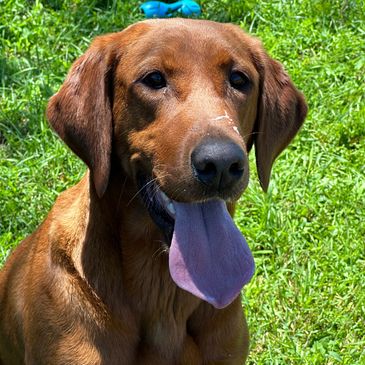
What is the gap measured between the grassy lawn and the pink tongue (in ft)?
4.49

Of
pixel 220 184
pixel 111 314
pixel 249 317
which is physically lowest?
pixel 249 317

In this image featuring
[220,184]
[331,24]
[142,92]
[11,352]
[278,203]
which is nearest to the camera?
[220,184]

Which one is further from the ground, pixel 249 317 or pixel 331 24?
pixel 331 24

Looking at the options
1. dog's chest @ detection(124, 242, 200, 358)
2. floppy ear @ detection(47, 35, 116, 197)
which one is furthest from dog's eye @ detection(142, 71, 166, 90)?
dog's chest @ detection(124, 242, 200, 358)

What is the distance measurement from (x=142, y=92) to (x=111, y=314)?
0.93m

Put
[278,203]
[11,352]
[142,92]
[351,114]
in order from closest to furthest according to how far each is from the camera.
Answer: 1. [142,92]
2. [11,352]
3. [278,203]
4. [351,114]

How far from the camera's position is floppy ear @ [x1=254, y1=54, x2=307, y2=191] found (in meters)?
4.11

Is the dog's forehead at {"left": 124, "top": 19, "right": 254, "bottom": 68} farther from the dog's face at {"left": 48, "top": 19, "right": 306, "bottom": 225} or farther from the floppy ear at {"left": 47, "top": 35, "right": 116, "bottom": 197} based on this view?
the floppy ear at {"left": 47, "top": 35, "right": 116, "bottom": 197}

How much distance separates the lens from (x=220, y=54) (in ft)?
12.6

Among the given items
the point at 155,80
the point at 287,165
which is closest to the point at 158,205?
the point at 155,80

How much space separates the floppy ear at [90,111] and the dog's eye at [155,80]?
20 cm

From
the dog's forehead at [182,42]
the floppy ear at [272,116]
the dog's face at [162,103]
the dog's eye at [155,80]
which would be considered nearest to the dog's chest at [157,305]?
the dog's face at [162,103]

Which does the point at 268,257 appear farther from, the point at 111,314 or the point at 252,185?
the point at 111,314

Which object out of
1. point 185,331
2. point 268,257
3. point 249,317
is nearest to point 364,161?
point 268,257
